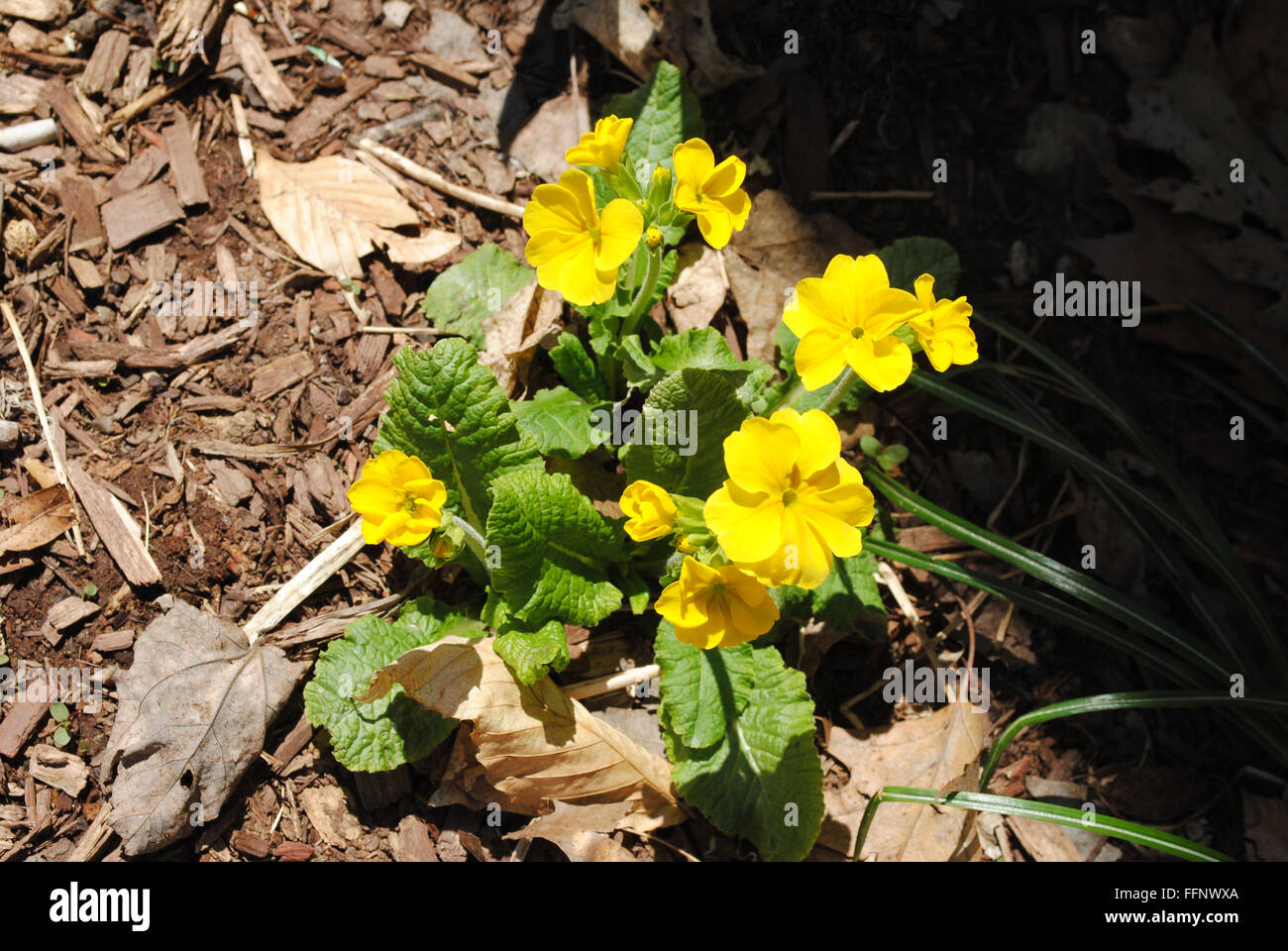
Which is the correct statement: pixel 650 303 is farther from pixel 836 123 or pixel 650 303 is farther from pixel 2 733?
pixel 2 733

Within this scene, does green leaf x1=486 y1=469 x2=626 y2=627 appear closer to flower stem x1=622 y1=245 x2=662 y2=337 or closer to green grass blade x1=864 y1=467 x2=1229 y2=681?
flower stem x1=622 y1=245 x2=662 y2=337

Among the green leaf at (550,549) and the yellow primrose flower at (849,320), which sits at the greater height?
the yellow primrose flower at (849,320)

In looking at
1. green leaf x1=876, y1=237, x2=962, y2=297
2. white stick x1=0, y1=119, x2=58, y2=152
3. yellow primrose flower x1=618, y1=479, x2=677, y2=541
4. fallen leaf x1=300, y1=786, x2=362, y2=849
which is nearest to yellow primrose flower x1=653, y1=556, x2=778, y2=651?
yellow primrose flower x1=618, y1=479, x2=677, y2=541

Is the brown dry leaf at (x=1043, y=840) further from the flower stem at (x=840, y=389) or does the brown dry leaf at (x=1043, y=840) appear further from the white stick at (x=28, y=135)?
the white stick at (x=28, y=135)

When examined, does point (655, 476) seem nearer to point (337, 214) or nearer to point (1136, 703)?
point (337, 214)

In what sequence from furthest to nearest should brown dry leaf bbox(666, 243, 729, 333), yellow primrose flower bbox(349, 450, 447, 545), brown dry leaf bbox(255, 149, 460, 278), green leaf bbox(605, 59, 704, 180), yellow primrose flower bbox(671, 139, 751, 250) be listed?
brown dry leaf bbox(666, 243, 729, 333)
brown dry leaf bbox(255, 149, 460, 278)
green leaf bbox(605, 59, 704, 180)
yellow primrose flower bbox(671, 139, 751, 250)
yellow primrose flower bbox(349, 450, 447, 545)

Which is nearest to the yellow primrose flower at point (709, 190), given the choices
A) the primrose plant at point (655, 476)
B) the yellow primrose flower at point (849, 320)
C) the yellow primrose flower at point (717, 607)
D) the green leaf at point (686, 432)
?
the primrose plant at point (655, 476)
